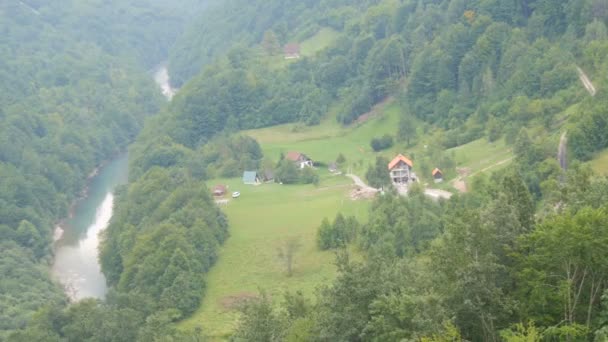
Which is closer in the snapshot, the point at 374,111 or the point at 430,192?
the point at 430,192

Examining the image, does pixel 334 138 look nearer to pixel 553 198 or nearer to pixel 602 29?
pixel 602 29

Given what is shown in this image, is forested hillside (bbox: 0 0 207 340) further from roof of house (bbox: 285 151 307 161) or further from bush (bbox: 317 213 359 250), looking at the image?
roof of house (bbox: 285 151 307 161)

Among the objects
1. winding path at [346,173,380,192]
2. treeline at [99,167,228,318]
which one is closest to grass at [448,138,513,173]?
winding path at [346,173,380,192]

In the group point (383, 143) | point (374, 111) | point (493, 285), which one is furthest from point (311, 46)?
point (493, 285)

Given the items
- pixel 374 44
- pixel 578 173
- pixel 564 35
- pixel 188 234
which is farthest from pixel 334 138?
pixel 578 173

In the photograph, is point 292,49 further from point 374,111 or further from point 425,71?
point 425,71

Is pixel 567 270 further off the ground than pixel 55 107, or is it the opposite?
pixel 55 107
